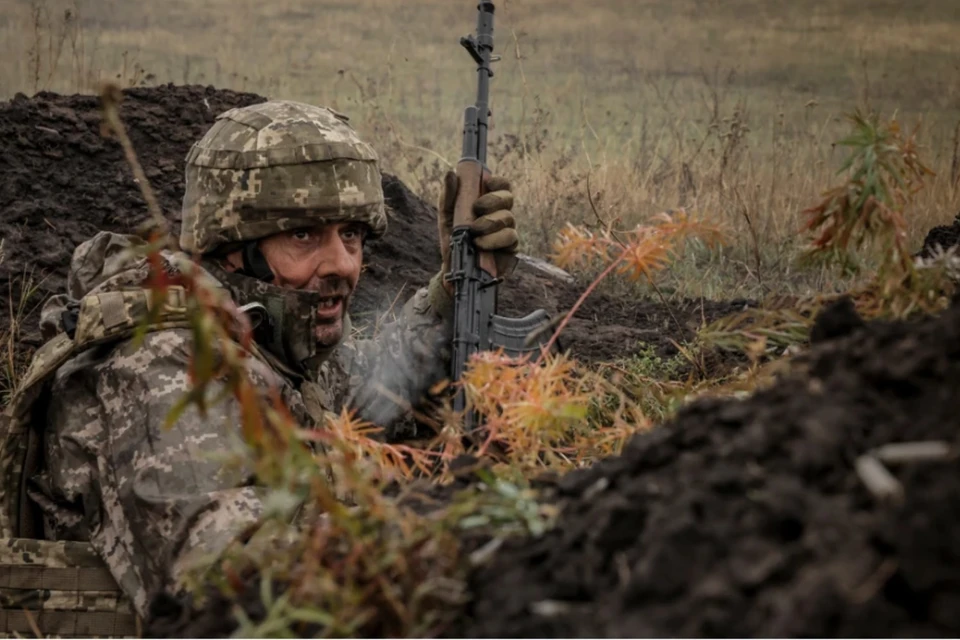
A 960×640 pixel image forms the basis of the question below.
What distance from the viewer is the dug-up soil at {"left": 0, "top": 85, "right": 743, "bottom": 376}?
246 inches

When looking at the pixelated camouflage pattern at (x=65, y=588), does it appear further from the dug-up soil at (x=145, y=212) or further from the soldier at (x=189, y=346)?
the dug-up soil at (x=145, y=212)

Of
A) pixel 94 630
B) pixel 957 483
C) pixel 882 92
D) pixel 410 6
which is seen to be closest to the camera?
pixel 957 483

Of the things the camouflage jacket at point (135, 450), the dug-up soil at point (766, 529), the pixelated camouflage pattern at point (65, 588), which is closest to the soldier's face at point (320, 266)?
the camouflage jacket at point (135, 450)

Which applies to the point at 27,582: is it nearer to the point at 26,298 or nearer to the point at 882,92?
the point at 26,298

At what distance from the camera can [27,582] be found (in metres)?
3.21

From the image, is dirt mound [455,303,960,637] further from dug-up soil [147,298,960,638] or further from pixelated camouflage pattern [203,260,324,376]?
pixelated camouflage pattern [203,260,324,376]

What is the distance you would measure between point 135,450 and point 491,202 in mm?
1554

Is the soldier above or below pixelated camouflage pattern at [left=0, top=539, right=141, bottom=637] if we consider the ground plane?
above

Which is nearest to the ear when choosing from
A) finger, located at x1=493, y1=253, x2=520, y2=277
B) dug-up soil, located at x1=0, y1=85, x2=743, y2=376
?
finger, located at x1=493, y1=253, x2=520, y2=277

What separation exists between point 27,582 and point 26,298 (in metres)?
2.74

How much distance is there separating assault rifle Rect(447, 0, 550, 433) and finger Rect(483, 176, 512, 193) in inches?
0.6

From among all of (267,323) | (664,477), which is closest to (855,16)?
(267,323)

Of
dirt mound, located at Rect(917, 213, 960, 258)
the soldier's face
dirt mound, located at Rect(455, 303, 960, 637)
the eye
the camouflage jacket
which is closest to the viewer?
dirt mound, located at Rect(455, 303, 960, 637)

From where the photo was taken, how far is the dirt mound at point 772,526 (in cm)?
108
